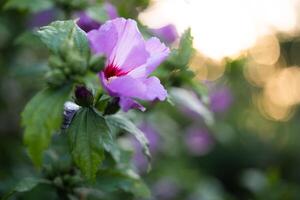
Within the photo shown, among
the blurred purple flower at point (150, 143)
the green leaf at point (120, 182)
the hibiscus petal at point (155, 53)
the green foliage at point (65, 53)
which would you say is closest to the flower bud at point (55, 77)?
the green foliage at point (65, 53)

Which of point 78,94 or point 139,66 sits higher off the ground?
point 139,66

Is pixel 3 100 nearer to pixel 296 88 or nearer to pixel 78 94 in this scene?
pixel 78 94

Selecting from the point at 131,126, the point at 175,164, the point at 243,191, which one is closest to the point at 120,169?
the point at 131,126

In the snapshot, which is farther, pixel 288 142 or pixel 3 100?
pixel 288 142

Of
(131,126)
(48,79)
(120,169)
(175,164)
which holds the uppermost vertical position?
(48,79)

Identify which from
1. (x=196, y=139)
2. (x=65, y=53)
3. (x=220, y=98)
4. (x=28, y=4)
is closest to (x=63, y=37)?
(x=65, y=53)

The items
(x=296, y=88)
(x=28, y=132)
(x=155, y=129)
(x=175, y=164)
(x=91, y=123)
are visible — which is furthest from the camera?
(x=296, y=88)

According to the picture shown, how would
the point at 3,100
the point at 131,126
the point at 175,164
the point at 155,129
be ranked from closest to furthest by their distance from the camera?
the point at 131,126, the point at 155,129, the point at 3,100, the point at 175,164
